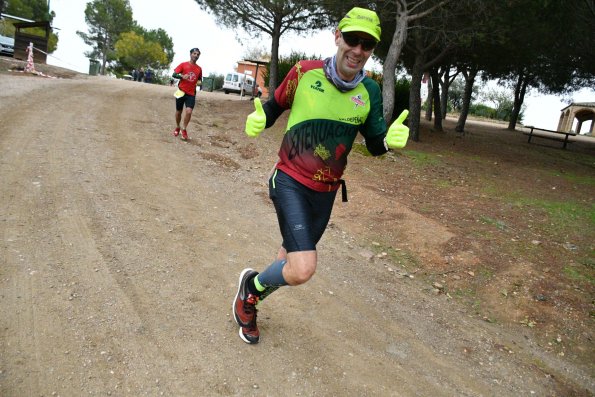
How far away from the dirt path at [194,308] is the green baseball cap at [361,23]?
2.37 metres

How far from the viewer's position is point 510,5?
43.6 ft

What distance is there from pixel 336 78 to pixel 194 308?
218 cm

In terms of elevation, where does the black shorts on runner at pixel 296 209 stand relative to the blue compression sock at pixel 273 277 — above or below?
above

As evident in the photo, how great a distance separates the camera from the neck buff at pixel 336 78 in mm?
2969

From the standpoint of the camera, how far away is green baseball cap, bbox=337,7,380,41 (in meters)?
2.84

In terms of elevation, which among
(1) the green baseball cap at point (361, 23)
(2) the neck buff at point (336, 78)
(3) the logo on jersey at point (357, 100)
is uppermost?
(1) the green baseball cap at point (361, 23)

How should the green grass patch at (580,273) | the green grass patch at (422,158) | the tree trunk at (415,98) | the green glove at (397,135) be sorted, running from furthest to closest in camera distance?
the tree trunk at (415,98) → the green grass patch at (422,158) → the green grass patch at (580,273) → the green glove at (397,135)

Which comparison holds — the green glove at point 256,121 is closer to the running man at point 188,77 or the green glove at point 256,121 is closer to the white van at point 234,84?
the running man at point 188,77

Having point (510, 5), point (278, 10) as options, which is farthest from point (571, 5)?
point (278, 10)

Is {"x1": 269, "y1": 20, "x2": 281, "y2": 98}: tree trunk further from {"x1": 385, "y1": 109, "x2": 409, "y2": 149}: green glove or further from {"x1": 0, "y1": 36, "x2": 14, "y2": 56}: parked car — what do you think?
{"x1": 0, "y1": 36, "x2": 14, "y2": 56}: parked car

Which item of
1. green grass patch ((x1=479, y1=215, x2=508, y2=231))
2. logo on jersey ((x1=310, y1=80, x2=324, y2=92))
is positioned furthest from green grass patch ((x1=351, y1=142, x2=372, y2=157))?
logo on jersey ((x1=310, y1=80, x2=324, y2=92))

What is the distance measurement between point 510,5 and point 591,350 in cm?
1225

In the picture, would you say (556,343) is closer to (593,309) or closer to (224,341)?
(593,309)

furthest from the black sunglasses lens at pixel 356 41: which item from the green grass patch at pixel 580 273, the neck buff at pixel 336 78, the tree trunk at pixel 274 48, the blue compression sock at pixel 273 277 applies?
the tree trunk at pixel 274 48
